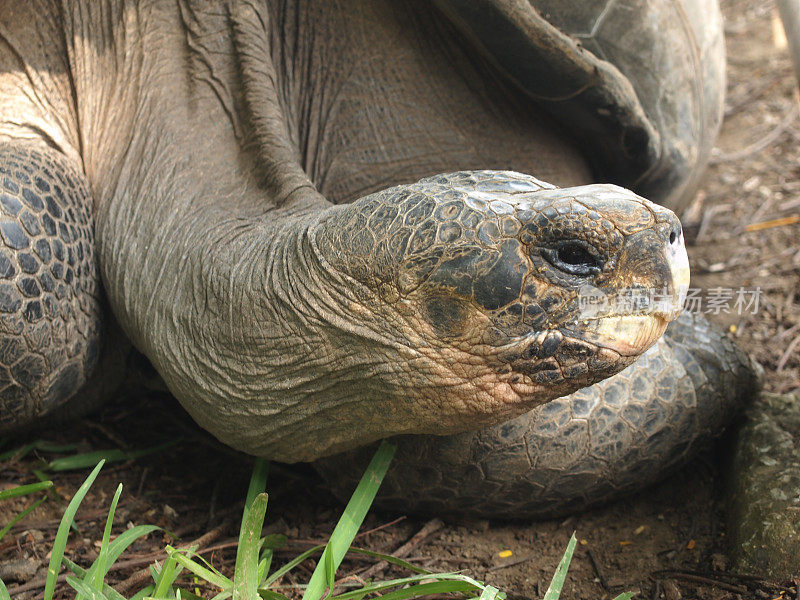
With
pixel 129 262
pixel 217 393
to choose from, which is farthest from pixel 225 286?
pixel 129 262

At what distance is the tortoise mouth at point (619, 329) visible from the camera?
4.95 ft

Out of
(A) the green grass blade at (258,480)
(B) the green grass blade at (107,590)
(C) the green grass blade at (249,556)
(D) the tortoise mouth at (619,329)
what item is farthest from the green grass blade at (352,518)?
(D) the tortoise mouth at (619,329)

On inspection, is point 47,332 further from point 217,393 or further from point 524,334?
point 524,334

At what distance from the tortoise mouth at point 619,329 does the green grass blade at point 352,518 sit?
69cm

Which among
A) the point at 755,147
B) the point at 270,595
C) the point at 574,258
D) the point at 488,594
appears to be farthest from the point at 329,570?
the point at 755,147

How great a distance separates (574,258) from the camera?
1485 mm

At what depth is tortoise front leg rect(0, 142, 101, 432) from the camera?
205 cm

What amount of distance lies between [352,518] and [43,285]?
99 cm

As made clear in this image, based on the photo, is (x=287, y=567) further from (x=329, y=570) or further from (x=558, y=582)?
(x=558, y=582)

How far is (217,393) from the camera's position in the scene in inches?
74.2

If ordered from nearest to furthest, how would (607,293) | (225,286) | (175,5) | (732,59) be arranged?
(607,293) < (225,286) < (175,5) < (732,59)

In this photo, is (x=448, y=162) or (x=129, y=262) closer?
(x=129, y=262)

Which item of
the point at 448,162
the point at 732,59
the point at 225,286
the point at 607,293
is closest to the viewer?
the point at 607,293

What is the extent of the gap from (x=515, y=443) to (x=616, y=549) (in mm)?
379
